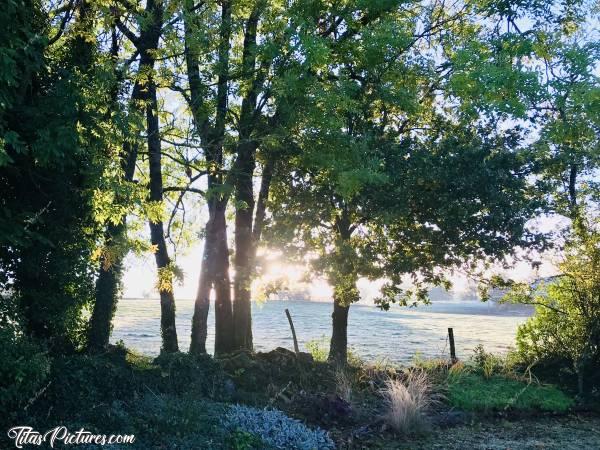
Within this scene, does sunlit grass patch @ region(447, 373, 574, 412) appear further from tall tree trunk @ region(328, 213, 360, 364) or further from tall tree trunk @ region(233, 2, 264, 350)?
tall tree trunk @ region(233, 2, 264, 350)

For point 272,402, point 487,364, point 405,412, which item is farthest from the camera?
point 487,364

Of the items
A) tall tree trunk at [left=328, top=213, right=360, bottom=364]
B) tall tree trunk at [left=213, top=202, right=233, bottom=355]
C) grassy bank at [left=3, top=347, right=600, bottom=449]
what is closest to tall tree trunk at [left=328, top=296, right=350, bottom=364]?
tall tree trunk at [left=328, top=213, right=360, bottom=364]

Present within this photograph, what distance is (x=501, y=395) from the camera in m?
12.2

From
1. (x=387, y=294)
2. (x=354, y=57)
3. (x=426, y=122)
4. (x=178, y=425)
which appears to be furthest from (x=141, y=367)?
(x=426, y=122)

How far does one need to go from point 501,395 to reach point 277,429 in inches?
259

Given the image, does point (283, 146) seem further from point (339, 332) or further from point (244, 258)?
point (339, 332)

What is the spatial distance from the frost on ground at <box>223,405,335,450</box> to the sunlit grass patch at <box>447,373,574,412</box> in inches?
177

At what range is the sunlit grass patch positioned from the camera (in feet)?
38.2

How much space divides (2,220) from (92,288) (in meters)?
3.31

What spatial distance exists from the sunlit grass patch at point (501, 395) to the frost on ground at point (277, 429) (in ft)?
14.7

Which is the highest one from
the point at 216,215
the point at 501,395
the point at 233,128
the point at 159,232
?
the point at 233,128

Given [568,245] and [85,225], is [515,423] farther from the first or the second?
[85,225]

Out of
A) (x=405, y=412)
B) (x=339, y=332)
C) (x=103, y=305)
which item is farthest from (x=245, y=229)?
(x=405, y=412)

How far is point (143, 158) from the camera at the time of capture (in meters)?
15.9
